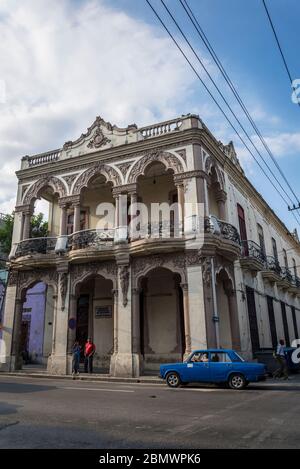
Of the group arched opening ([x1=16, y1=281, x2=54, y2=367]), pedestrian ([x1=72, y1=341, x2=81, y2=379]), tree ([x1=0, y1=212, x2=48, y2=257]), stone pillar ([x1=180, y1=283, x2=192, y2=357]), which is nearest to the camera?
stone pillar ([x1=180, y1=283, x2=192, y2=357])

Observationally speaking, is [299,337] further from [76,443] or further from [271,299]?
[76,443]

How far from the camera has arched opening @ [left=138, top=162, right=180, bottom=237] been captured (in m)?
19.2

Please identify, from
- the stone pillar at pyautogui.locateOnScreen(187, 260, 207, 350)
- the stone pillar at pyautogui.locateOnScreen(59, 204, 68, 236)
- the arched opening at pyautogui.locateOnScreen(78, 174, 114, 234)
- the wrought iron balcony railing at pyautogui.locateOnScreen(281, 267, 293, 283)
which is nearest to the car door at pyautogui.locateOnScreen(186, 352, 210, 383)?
the stone pillar at pyautogui.locateOnScreen(187, 260, 207, 350)

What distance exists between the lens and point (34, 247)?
20.2m

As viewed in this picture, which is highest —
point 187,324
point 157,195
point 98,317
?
point 157,195

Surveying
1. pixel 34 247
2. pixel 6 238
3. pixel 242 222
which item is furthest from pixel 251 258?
pixel 6 238

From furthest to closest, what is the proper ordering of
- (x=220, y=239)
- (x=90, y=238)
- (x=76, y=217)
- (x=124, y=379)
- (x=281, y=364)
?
(x=76, y=217), (x=90, y=238), (x=220, y=239), (x=281, y=364), (x=124, y=379)

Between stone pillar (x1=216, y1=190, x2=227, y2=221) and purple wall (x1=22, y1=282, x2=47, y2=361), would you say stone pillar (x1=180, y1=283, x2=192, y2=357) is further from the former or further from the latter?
purple wall (x1=22, y1=282, x2=47, y2=361)

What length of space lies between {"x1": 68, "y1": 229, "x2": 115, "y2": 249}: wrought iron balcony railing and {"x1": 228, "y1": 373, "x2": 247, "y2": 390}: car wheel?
8.88m

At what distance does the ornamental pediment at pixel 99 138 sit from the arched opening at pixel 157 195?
2.20 metres

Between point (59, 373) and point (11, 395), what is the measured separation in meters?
7.88

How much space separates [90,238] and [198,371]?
8919 millimetres

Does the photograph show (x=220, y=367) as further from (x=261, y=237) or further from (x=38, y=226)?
(x=38, y=226)

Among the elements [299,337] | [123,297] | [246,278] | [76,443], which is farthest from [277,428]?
[299,337]
